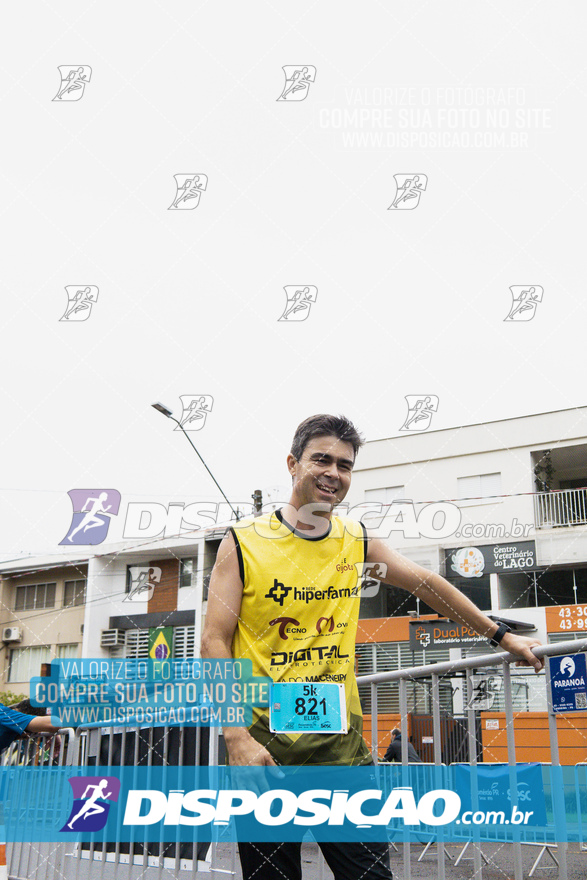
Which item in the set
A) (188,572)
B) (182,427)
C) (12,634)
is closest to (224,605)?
(182,427)

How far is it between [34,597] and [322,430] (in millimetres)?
40498

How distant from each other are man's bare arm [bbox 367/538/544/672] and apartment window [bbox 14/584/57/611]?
128 feet

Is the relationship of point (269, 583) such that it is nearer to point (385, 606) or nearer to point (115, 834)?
point (115, 834)

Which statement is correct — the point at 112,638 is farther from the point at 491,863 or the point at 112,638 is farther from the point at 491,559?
the point at 491,863

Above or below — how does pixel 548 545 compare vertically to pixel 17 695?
above

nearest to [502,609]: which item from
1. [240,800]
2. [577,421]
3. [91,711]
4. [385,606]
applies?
[385,606]

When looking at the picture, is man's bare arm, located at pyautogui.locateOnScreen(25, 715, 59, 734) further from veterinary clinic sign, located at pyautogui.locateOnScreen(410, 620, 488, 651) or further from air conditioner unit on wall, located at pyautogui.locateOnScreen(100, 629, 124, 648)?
air conditioner unit on wall, located at pyautogui.locateOnScreen(100, 629, 124, 648)

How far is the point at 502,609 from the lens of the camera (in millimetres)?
24344

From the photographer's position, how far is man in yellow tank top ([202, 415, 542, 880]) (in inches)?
98.3

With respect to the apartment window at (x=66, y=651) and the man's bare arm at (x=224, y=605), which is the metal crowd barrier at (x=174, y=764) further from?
the apartment window at (x=66, y=651)

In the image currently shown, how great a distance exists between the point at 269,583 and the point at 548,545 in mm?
23500

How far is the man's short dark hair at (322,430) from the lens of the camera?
2801mm

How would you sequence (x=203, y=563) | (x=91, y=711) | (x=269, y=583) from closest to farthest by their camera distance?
(x=269, y=583) → (x=91, y=711) → (x=203, y=563)

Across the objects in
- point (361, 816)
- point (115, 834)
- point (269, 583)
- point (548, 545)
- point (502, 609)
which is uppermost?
point (548, 545)
